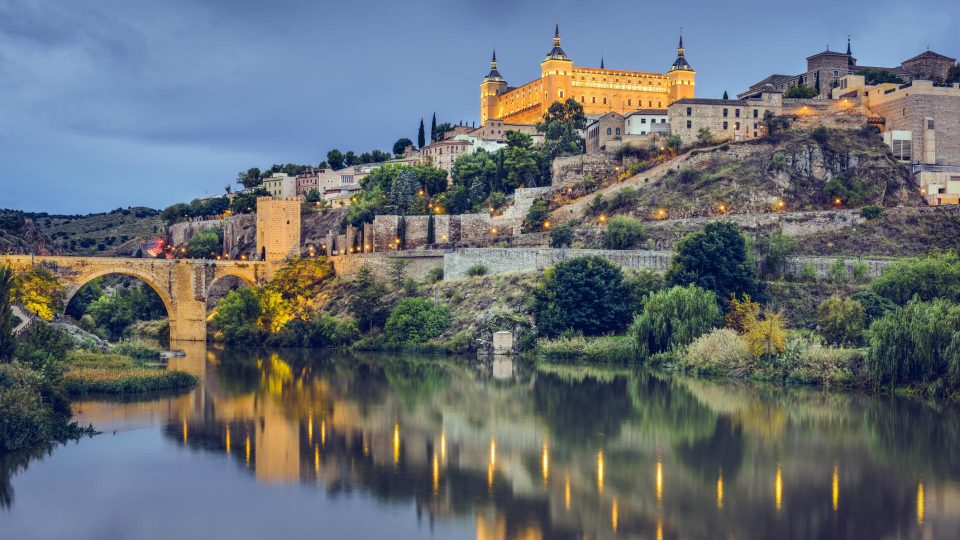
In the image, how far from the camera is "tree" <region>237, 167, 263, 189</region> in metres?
108

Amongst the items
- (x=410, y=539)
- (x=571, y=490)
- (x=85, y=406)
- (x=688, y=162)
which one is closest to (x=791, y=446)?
(x=571, y=490)

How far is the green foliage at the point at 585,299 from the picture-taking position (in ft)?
156

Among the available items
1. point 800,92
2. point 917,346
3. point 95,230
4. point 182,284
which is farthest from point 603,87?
point 917,346

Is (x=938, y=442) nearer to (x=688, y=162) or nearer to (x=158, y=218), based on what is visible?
(x=688, y=162)

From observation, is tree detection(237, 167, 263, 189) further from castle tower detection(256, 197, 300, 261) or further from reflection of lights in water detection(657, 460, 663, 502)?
reflection of lights in water detection(657, 460, 663, 502)

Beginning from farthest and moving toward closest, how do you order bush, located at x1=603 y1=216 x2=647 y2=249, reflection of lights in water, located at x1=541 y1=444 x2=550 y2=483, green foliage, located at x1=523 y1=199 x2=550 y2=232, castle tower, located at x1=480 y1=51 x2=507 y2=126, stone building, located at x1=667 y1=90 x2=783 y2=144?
1. castle tower, located at x1=480 y1=51 x2=507 y2=126
2. stone building, located at x1=667 y1=90 x2=783 y2=144
3. green foliage, located at x1=523 y1=199 x2=550 y2=232
4. bush, located at x1=603 y1=216 x2=647 y2=249
5. reflection of lights in water, located at x1=541 y1=444 x2=550 y2=483

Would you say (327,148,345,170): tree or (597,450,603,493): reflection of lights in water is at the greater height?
(327,148,345,170): tree

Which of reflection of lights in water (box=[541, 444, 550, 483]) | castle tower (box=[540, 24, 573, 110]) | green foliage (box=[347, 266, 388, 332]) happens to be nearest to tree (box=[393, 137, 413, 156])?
castle tower (box=[540, 24, 573, 110])

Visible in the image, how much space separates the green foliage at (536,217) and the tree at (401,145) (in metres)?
46.5

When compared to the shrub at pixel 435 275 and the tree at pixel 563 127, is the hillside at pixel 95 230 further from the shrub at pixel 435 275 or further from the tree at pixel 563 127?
the tree at pixel 563 127

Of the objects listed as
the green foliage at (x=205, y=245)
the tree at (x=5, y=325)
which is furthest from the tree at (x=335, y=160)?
the tree at (x=5, y=325)

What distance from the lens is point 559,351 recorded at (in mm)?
46375

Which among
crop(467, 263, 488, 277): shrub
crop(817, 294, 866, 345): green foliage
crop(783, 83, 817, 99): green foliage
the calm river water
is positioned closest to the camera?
the calm river water

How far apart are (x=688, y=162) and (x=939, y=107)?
691 inches
